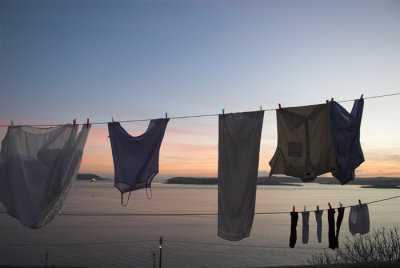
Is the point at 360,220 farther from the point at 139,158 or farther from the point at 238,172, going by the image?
the point at 139,158

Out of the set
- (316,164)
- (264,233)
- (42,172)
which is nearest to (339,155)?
(316,164)

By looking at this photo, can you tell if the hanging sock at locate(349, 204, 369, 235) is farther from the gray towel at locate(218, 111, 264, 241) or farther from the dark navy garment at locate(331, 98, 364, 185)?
the gray towel at locate(218, 111, 264, 241)

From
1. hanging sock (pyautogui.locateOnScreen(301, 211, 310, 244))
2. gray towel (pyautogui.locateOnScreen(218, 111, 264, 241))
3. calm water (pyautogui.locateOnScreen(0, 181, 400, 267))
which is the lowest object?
calm water (pyautogui.locateOnScreen(0, 181, 400, 267))

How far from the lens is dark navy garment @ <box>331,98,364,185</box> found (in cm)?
638

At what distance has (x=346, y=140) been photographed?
6.49 m

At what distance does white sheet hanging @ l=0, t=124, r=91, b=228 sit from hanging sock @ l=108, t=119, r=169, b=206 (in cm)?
91

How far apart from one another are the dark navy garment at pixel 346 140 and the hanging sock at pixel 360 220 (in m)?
3.50

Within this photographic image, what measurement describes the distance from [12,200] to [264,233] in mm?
24506

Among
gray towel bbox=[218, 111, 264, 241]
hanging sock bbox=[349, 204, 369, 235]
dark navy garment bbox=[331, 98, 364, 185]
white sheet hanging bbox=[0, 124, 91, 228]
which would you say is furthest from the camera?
hanging sock bbox=[349, 204, 369, 235]

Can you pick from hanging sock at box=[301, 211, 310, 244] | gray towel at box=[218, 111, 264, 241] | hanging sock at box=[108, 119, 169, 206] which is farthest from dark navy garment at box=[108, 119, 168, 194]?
hanging sock at box=[301, 211, 310, 244]

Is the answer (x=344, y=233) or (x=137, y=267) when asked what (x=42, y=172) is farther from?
(x=344, y=233)

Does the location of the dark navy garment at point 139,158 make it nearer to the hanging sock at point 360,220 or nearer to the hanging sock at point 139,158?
the hanging sock at point 139,158

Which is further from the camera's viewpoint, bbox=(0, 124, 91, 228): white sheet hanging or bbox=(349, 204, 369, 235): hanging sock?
bbox=(349, 204, 369, 235): hanging sock

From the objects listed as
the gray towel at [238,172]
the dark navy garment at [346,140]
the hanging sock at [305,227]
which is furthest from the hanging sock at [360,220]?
the gray towel at [238,172]
